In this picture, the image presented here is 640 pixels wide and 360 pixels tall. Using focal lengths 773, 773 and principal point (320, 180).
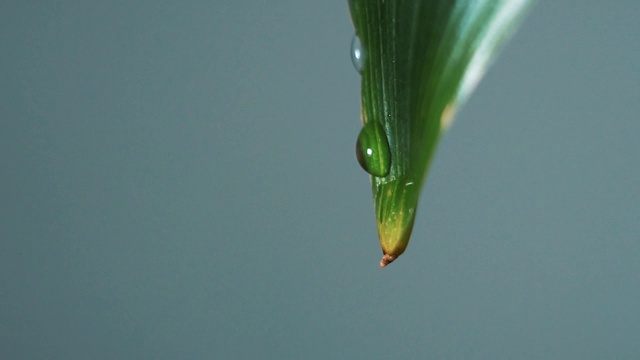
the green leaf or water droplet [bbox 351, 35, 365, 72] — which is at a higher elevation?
water droplet [bbox 351, 35, 365, 72]

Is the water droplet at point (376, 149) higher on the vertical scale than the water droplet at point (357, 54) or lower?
lower

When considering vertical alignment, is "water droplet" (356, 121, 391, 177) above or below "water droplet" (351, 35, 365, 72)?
below

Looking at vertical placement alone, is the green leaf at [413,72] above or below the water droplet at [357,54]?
below
